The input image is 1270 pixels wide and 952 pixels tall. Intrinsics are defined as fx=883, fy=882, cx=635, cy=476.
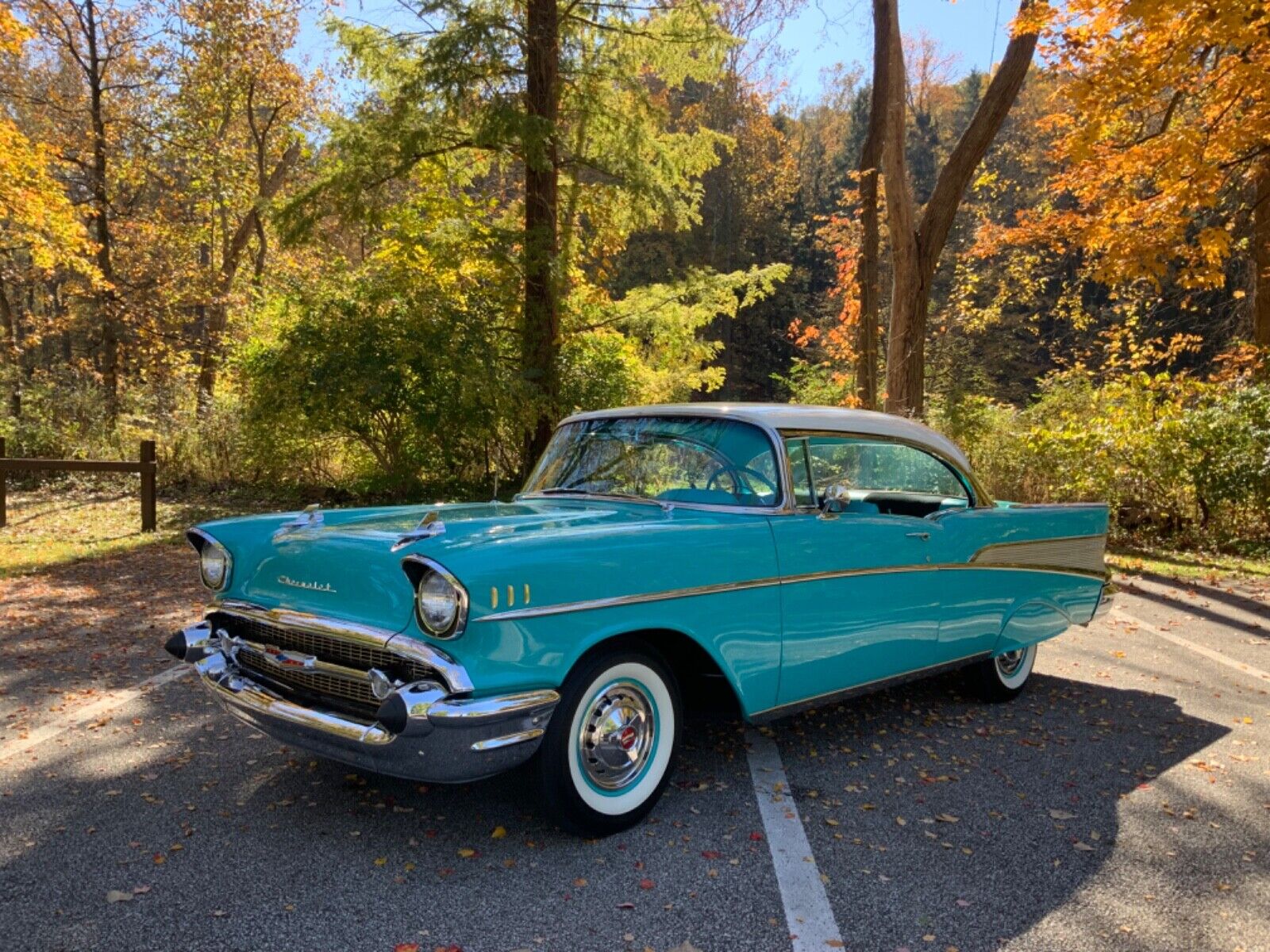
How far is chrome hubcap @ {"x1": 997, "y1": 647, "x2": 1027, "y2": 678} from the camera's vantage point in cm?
514

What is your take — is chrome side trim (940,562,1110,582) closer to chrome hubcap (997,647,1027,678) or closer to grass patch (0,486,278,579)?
chrome hubcap (997,647,1027,678)

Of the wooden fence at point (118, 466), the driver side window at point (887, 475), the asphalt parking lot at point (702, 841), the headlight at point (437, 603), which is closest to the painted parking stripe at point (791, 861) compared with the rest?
the asphalt parking lot at point (702, 841)

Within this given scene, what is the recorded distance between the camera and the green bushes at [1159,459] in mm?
11000

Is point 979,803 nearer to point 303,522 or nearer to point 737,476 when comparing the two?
point 737,476

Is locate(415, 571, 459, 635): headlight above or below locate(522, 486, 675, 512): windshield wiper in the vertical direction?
below

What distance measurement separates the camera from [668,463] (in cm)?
420

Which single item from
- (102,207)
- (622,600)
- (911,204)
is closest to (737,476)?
(622,600)

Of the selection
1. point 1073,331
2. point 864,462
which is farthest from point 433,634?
point 1073,331

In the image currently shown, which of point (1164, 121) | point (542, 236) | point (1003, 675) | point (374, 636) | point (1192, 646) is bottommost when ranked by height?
point (1192, 646)

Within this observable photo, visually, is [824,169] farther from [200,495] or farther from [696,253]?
[200,495]

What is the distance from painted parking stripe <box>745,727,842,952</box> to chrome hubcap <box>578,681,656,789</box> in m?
0.58

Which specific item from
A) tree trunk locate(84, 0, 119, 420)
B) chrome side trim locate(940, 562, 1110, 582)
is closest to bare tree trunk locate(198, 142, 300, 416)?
tree trunk locate(84, 0, 119, 420)

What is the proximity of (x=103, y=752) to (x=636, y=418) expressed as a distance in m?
2.96

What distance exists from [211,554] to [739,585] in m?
2.21
